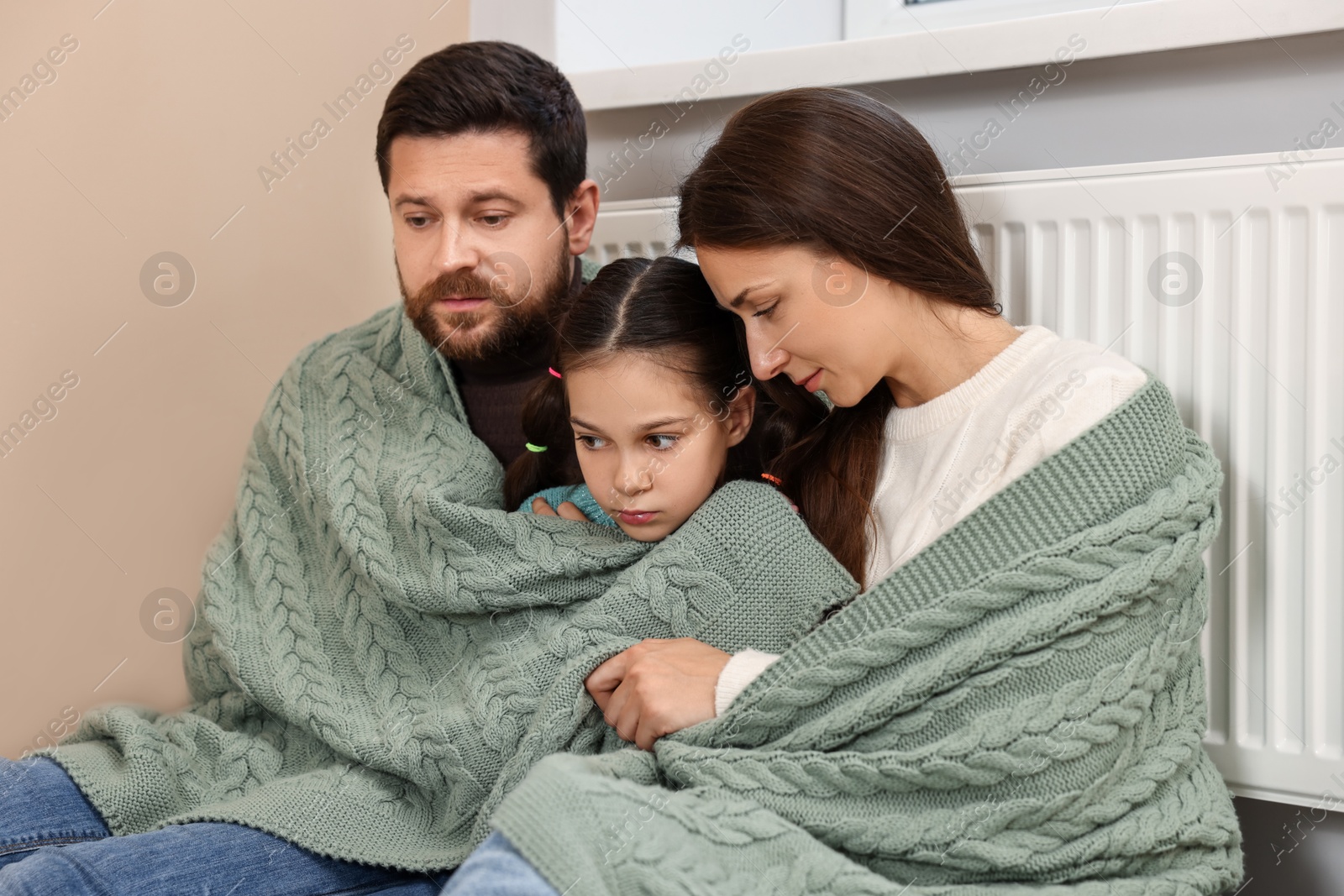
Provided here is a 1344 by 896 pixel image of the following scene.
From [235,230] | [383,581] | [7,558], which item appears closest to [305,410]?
[383,581]

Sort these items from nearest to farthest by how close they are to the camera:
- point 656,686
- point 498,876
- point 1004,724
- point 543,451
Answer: point 498,876, point 1004,724, point 656,686, point 543,451

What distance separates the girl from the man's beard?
0.16 m

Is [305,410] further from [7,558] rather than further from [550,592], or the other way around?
[7,558]

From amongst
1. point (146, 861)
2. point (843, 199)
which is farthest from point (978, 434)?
point (146, 861)

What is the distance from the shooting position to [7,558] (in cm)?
180

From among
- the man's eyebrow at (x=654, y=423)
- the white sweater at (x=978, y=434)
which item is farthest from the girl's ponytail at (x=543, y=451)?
the white sweater at (x=978, y=434)

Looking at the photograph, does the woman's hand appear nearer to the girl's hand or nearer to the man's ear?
the girl's hand

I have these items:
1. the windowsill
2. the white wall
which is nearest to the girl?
the windowsill

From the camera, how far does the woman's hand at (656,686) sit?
3.42 feet

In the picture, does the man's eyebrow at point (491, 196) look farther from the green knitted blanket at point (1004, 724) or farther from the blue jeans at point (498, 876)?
the blue jeans at point (498, 876)

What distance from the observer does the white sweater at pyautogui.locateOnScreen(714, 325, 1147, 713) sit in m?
1.05

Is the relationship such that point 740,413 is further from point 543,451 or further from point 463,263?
point 463,263

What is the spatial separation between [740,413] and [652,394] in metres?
0.15

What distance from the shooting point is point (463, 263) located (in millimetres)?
1439
